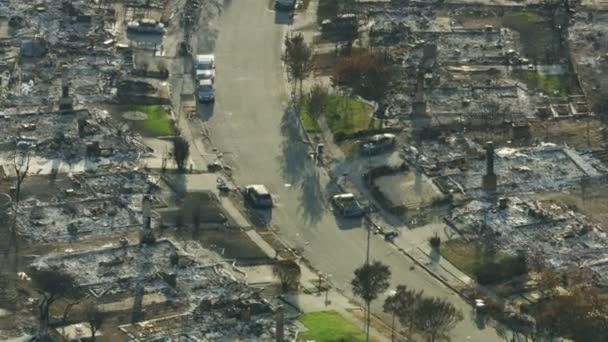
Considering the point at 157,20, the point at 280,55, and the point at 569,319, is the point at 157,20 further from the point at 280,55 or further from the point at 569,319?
the point at 569,319

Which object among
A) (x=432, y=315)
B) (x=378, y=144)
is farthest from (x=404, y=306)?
(x=378, y=144)

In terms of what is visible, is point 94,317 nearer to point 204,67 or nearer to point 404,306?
point 404,306

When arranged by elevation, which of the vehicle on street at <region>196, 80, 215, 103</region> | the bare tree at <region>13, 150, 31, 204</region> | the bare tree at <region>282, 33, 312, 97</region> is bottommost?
the bare tree at <region>13, 150, 31, 204</region>

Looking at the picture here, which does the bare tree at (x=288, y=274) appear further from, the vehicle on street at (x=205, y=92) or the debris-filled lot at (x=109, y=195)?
the vehicle on street at (x=205, y=92)

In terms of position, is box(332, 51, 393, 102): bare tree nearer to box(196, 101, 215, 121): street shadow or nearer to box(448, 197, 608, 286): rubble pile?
box(196, 101, 215, 121): street shadow

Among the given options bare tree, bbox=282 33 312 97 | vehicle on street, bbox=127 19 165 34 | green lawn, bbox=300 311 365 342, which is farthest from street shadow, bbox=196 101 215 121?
green lawn, bbox=300 311 365 342

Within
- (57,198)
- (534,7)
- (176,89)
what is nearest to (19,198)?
(57,198)
